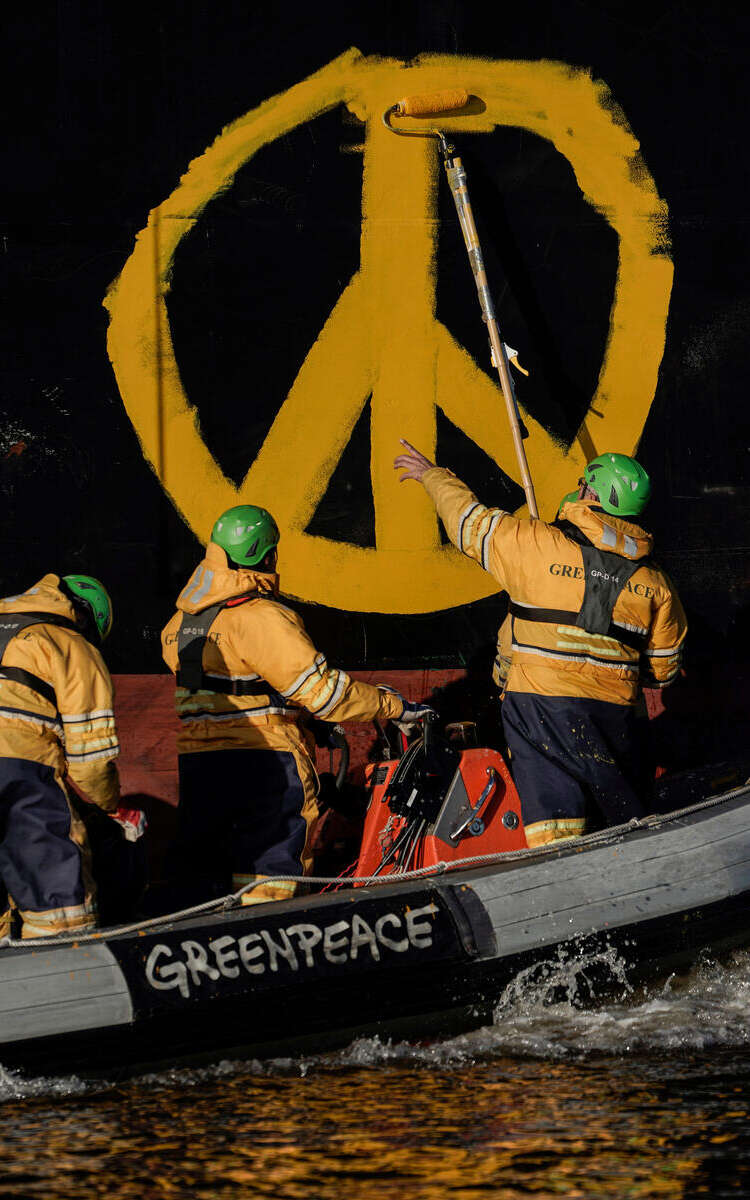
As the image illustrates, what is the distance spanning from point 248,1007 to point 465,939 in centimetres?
66

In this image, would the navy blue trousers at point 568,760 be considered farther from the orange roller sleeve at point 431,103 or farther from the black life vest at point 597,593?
the orange roller sleeve at point 431,103

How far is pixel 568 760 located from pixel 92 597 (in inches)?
63.1

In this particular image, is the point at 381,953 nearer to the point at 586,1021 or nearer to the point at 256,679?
the point at 586,1021

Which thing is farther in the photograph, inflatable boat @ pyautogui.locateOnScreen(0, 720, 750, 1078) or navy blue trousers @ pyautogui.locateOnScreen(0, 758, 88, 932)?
navy blue trousers @ pyautogui.locateOnScreen(0, 758, 88, 932)

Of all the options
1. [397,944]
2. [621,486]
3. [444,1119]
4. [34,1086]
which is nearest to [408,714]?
[397,944]

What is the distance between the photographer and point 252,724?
4.53m

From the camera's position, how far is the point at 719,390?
5.87 metres

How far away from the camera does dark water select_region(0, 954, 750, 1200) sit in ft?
9.77

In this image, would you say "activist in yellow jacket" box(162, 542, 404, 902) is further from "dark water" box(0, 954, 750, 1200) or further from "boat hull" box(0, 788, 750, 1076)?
"dark water" box(0, 954, 750, 1200)

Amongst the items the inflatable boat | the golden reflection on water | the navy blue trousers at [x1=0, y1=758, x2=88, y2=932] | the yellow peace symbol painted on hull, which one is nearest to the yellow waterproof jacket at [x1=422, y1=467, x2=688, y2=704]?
the inflatable boat

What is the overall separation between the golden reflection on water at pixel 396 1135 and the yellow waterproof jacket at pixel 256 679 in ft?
3.79

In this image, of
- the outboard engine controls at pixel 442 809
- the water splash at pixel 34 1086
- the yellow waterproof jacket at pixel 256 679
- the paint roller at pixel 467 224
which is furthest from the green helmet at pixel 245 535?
the water splash at pixel 34 1086

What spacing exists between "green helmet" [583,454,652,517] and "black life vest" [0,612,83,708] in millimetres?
1810

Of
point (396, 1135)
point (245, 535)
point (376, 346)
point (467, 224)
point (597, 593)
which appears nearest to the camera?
point (396, 1135)
